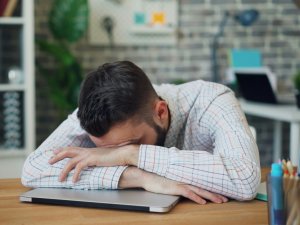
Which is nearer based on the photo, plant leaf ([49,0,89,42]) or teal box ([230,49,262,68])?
plant leaf ([49,0,89,42])

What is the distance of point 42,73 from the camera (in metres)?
3.80

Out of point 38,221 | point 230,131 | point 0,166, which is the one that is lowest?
point 0,166

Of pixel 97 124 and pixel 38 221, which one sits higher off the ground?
pixel 97 124

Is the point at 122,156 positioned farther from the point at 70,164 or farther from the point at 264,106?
the point at 264,106

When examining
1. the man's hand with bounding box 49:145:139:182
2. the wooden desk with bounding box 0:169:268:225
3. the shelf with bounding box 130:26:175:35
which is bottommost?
the wooden desk with bounding box 0:169:268:225

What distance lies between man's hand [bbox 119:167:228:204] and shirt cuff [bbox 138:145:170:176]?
15mm

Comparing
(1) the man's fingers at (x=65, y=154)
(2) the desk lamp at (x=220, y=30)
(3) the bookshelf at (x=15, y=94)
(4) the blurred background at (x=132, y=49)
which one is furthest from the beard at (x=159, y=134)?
(2) the desk lamp at (x=220, y=30)

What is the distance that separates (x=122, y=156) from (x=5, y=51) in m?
2.12

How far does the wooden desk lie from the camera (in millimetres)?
1253

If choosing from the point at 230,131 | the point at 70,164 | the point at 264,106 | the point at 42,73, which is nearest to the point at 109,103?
the point at 70,164

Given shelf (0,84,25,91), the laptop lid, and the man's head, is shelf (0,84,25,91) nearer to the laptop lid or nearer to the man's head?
the laptop lid

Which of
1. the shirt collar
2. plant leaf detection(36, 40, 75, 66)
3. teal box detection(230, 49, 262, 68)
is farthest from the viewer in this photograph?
teal box detection(230, 49, 262, 68)

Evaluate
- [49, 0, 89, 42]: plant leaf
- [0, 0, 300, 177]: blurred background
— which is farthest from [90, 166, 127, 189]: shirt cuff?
[49, 0, 89, 42]: plant leaf

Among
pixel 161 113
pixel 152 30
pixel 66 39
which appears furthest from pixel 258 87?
pixel 161 113
